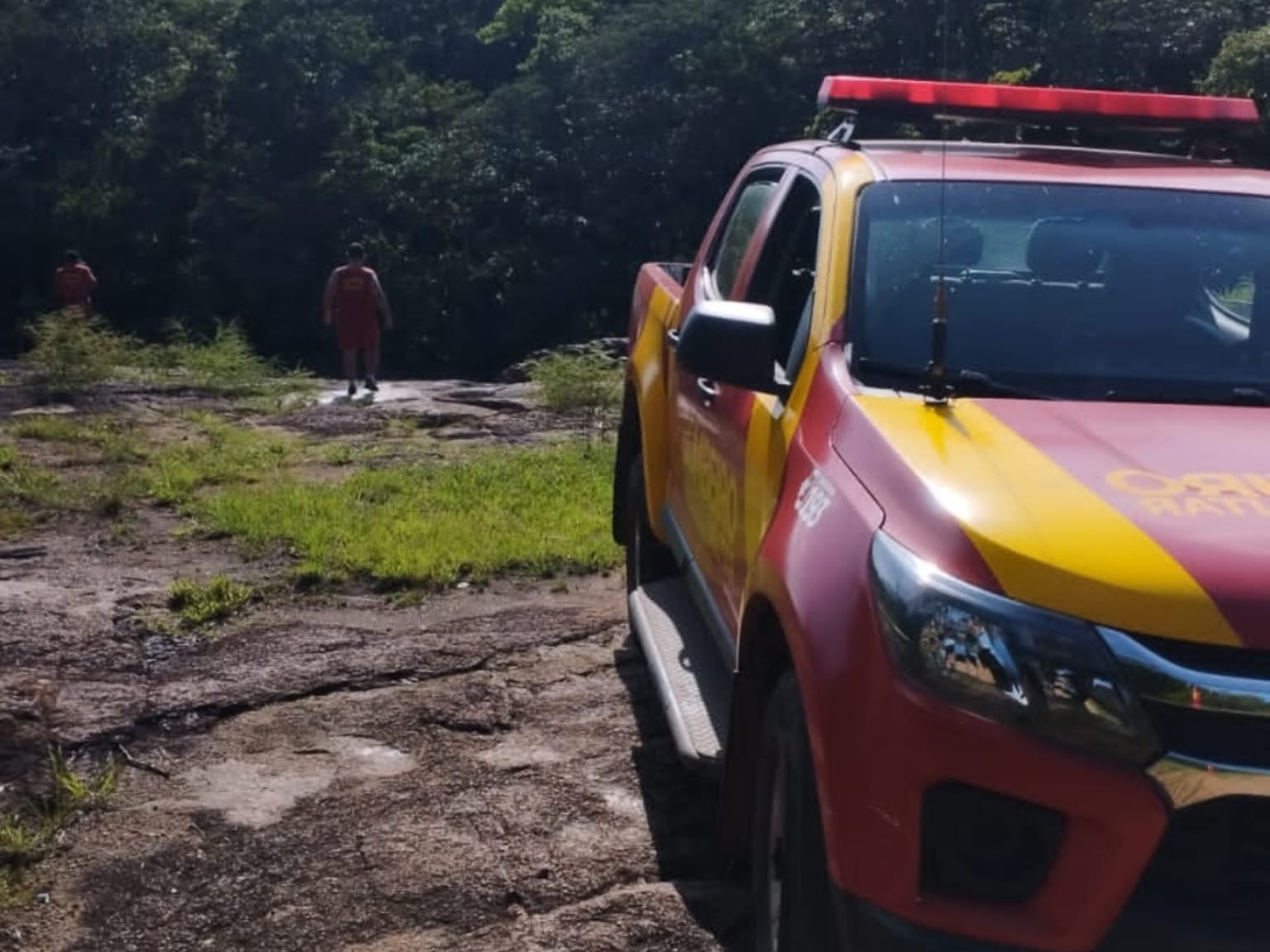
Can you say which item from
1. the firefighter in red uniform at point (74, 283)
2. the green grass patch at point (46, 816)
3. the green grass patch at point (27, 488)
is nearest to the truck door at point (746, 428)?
the green grass patch at point (46, 816)

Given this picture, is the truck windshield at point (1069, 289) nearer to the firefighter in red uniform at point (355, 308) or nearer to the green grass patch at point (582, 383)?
the green grass patch at point (582, 383)

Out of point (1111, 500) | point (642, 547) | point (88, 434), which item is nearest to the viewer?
point (1111, 500)

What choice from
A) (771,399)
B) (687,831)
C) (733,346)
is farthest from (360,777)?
(733,346)

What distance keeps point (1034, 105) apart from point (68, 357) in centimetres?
1069

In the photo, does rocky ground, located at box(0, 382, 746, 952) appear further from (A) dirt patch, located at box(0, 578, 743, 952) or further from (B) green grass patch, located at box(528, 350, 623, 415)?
(B) green grass patch, located at box(528, 350, 623, 415)

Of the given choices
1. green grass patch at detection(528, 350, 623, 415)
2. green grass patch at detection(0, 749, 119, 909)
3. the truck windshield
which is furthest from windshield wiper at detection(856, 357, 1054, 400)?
green grass patch at detection(528, 350, 623, 415)

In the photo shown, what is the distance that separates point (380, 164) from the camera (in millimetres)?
34125

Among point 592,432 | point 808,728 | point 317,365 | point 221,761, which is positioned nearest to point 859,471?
point 808,728

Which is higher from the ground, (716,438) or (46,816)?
(716,438)

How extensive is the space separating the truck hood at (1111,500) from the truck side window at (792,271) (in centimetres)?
63

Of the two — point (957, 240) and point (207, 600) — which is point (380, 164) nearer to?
point (207, 600)

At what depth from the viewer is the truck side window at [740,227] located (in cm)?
495

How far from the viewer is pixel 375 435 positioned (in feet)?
40.8

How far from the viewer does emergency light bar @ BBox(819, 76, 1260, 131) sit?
475 centimetres
